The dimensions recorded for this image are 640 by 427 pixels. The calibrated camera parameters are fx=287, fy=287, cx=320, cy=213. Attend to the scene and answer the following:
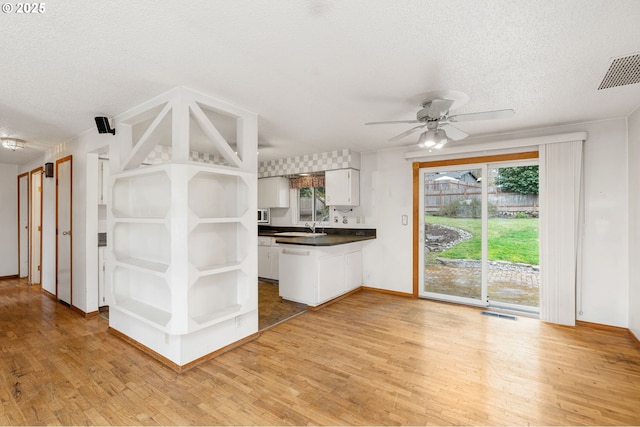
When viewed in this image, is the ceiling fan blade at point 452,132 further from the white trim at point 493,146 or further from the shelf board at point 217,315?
the shelf board at point 217,315

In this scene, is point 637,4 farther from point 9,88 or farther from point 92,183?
point 92,183

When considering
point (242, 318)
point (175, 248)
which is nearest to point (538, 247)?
point (242, 318)

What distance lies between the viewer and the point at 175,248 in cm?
240

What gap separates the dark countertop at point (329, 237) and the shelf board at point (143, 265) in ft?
5.73

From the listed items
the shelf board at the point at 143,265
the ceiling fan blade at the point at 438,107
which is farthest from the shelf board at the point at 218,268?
the ceiling fan blade at the point at 438,107

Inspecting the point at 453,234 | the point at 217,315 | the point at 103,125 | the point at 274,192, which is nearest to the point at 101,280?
the point at 103,125

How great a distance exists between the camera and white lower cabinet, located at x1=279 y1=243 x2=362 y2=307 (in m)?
4.01

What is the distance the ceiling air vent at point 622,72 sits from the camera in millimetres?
2049

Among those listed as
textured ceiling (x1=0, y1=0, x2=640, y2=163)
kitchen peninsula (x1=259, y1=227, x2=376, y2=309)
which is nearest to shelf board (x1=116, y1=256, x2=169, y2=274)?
textured ceiling (x1=0, y1=0, x2=640, y2=163)

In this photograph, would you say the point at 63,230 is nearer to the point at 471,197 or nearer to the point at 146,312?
the point at 146,312

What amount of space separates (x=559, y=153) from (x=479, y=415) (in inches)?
128

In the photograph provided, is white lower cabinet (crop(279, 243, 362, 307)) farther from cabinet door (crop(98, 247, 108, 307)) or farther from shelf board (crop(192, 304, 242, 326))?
cabinet door (crop(98, 247, 108, 307))

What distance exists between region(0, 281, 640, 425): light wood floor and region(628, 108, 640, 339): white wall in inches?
13.1

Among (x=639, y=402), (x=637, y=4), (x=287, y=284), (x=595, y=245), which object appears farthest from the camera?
(x=287, y=284)
